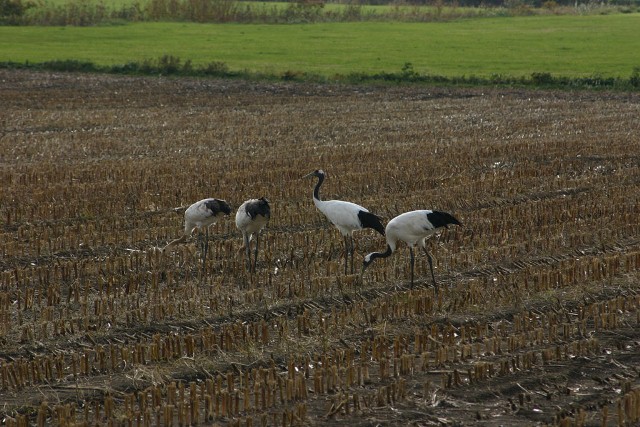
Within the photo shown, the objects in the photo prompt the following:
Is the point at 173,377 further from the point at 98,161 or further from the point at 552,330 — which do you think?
the point at 98,161

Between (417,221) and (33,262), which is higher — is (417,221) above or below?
above

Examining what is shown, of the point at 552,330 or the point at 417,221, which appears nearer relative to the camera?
the point at 552,330

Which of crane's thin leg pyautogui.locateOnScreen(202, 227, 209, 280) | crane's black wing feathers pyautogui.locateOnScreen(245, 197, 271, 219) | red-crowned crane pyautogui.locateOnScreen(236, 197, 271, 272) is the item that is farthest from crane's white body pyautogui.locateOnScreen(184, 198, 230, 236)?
crane's black wing feathers pyautogui.locateOnScreen(245, 197, 271, 219)

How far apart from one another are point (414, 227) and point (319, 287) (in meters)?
1.33

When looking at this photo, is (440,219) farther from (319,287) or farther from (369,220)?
(319,287)

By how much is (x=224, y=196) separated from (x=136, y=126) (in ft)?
36.9

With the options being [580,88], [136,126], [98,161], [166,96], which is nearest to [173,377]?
[98,161]

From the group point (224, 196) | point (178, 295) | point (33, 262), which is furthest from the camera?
point (224, 196)

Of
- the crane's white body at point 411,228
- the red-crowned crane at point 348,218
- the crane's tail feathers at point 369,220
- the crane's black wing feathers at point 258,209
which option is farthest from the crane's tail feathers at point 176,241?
the crane's white body at point 411,228

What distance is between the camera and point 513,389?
9000 millimetres

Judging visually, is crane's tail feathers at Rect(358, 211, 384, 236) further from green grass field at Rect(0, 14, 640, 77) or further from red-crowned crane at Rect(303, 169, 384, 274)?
green grass field at Rect(0, 14, 640, 77)

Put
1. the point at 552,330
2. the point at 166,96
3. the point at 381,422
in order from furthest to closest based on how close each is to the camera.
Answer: the point at 166,96 < the point at 552,330 < the point at 381,422

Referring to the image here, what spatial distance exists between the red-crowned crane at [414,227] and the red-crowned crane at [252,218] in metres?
1.52

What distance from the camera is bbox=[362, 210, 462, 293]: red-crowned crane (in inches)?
487
